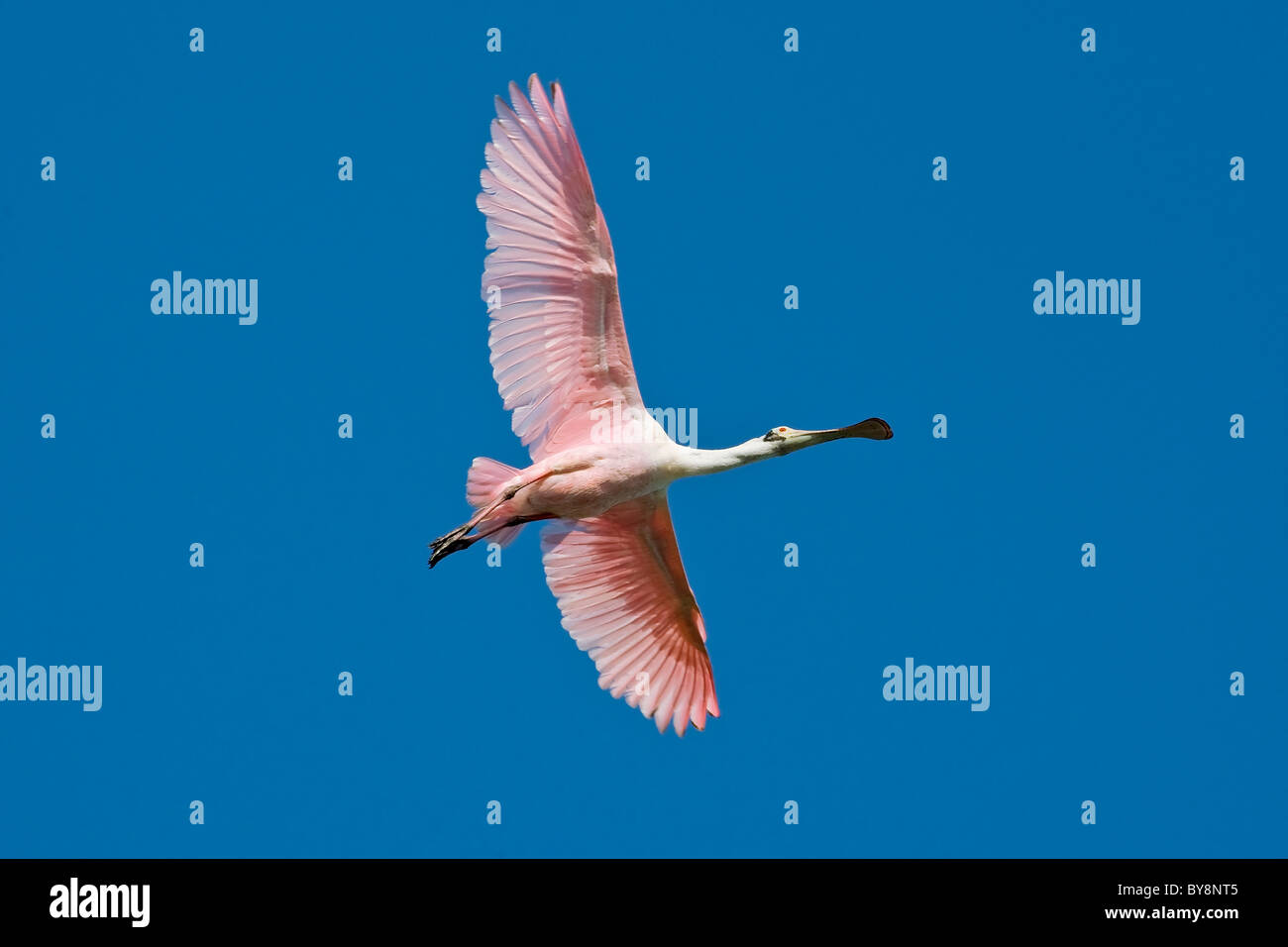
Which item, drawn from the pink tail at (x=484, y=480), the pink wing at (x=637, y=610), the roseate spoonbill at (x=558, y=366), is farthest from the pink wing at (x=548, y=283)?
the pink wing at (x=637, y=610)

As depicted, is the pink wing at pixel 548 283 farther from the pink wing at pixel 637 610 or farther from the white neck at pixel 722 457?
the pink wing at pixel 637 610

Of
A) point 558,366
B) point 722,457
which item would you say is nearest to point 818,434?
point 722,457

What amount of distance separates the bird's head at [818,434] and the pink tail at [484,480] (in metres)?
2.03

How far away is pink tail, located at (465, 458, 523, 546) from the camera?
1376 cm

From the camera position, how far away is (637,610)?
15211 mm

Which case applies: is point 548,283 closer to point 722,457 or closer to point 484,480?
point 484,480

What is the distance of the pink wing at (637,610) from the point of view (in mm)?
14958

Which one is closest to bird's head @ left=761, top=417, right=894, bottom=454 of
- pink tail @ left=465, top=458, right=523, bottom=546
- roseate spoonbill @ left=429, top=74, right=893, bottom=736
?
roseate spoonbill @ left=429, top=74, right=893, bottom=736

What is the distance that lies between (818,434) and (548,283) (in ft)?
7.89

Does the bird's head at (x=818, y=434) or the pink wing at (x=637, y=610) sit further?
the pink wing at (x=637, y=610)

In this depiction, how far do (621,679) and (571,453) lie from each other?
2254 millimetres

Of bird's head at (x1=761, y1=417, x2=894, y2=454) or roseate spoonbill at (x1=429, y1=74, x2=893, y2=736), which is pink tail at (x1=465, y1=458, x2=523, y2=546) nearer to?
roseate spoonbill at (x1=429, y1=74, x2=893, y2=736)

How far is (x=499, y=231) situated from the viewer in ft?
44.5
